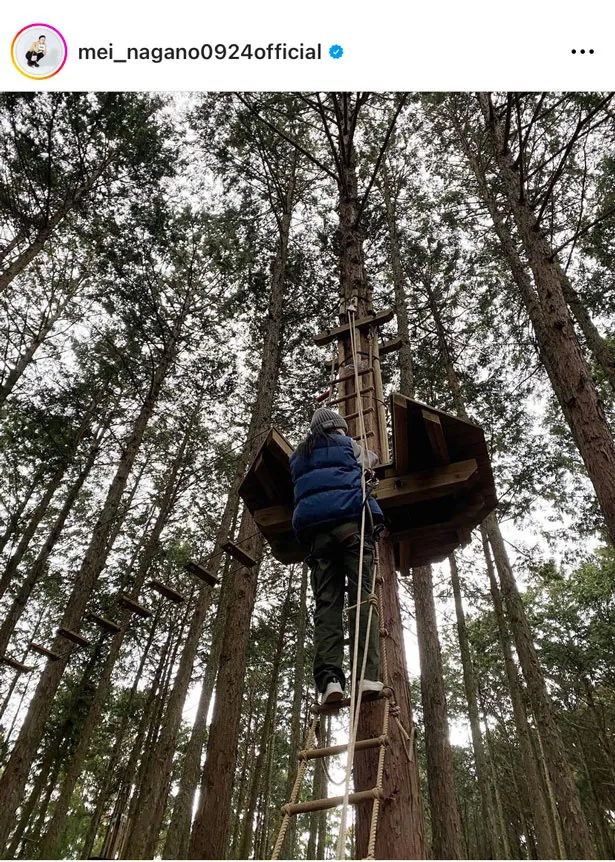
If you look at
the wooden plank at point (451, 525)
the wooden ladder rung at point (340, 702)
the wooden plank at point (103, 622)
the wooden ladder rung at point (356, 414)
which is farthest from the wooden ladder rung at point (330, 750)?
the wooden plank at point (103, 622)

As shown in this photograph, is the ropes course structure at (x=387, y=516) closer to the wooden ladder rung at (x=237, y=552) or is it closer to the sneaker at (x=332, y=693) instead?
the sneaker at (x=332, y=693)

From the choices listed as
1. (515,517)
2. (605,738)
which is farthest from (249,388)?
(605,738)

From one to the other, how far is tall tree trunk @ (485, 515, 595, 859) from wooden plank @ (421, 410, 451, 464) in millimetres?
5841

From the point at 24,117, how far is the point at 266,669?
1558 centimetres

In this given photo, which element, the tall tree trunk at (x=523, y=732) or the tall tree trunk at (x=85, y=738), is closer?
the tall tree trunk at (x=523, y=732)

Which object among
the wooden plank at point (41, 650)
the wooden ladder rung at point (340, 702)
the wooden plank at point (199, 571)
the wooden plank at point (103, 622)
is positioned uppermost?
the wooden plank at point (199, 571)

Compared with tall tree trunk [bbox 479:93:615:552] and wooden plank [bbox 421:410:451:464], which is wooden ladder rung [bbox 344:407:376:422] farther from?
tall tree trunk [bbox 479:93:615:552]

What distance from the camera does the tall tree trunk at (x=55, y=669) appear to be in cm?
750

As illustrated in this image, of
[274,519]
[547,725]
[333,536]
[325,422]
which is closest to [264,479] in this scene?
[274,519]

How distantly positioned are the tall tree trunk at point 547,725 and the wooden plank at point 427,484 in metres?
5.64

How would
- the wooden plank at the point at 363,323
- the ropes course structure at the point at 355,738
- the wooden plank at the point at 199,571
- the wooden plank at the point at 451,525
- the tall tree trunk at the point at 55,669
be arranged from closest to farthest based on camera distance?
the ropes course structure at the point at 355,738 → the wooden plank at the point at 451,525 → the wooden plank at the point at 363,323 → the wooden plank at the point at 199,571 → the tall tree trunk at the point at 55,669

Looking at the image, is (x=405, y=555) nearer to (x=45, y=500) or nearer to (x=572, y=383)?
(x=572, y=383)

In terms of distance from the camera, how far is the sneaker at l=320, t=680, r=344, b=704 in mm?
2510

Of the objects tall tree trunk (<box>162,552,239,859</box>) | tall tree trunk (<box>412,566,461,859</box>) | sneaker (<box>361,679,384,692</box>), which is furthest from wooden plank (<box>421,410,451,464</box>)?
tall tree trunk (<box>162,552,239,859</box>)
